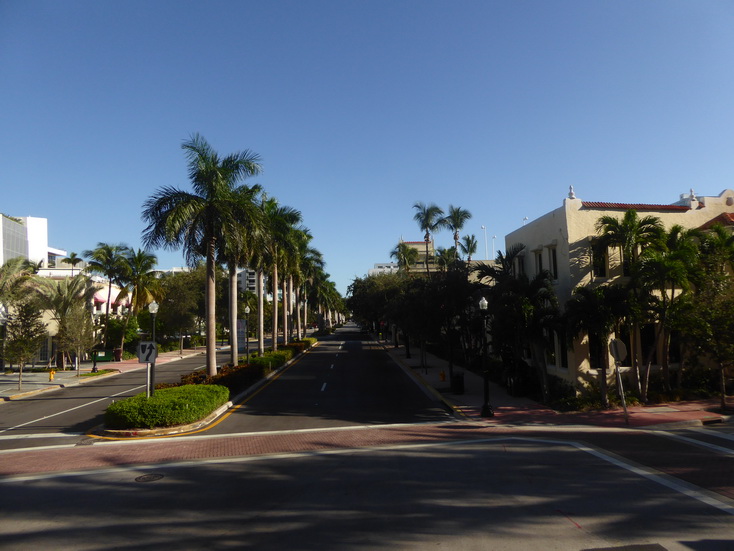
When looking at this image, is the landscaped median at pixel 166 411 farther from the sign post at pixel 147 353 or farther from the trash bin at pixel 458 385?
the trash bin at pixel 458 385

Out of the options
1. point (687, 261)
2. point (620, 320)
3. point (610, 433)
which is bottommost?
point (610, 433)

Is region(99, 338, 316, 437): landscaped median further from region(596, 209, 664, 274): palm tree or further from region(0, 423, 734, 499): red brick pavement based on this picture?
region(596, 209, 664, 274): palm tree

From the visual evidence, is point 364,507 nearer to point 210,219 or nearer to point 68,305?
point 210,219

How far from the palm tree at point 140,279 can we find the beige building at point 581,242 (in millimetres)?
Result: 39525

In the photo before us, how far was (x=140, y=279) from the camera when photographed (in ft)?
163

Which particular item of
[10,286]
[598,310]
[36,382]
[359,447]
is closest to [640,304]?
[598,310]

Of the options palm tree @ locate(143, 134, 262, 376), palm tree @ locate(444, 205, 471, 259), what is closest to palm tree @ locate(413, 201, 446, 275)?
Result: palm tree @ locate(444, 205, 471, 259)

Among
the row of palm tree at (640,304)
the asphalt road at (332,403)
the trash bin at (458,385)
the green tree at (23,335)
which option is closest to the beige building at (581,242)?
the row of palm tree at (640,304)

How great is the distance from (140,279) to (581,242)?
140ft

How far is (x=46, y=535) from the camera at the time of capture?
7.43 meters

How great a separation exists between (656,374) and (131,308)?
49991 mm

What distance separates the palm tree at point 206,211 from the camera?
20922mm

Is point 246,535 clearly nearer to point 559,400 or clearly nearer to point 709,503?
point 709,503

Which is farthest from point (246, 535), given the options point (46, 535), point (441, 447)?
point (441, 447)
